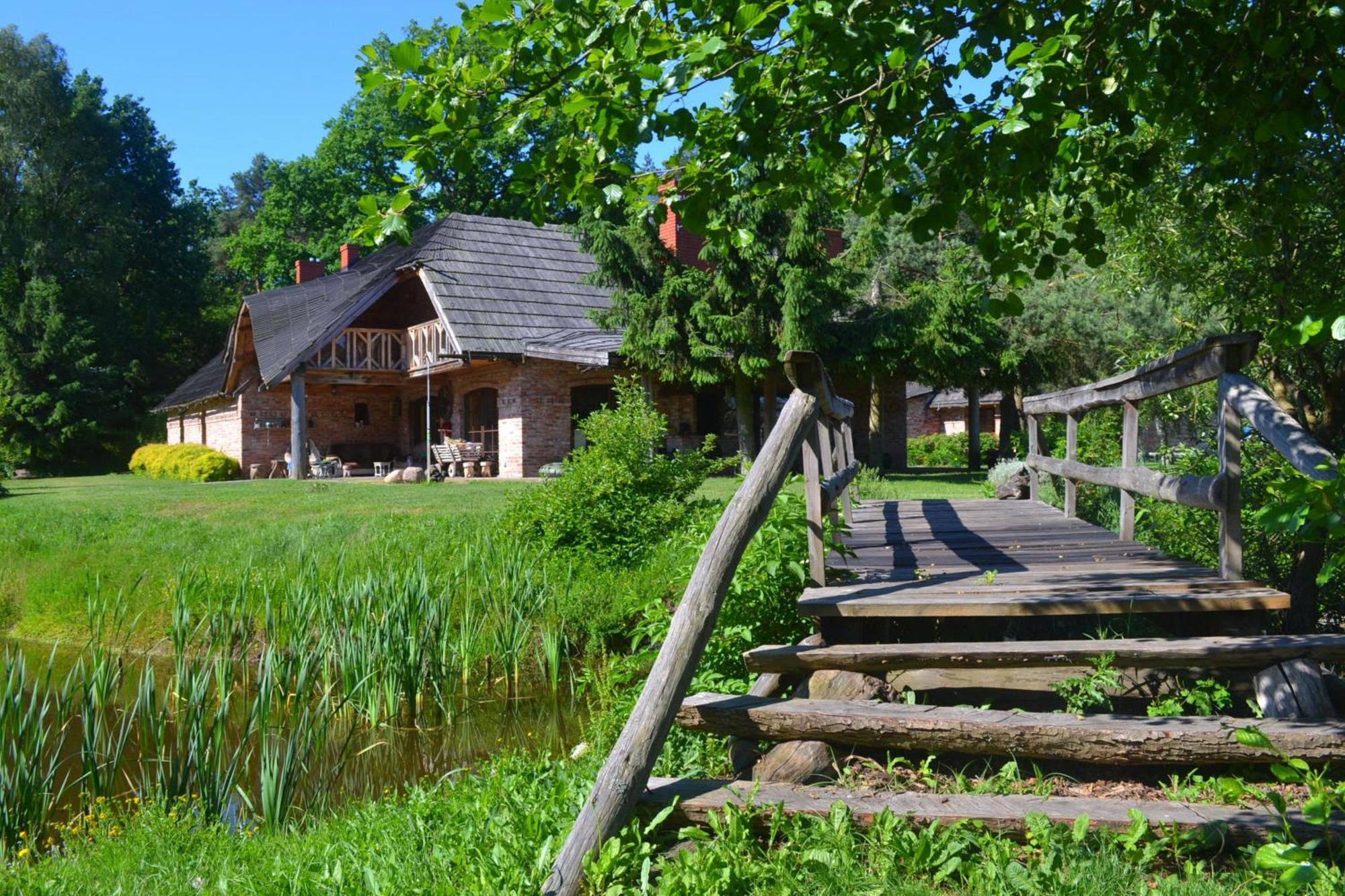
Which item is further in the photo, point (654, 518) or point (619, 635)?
point (654, 518)

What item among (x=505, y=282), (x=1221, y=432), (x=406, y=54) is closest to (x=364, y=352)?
(x=505, y=282)

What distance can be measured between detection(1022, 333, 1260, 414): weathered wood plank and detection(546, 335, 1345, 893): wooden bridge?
0.01 metres

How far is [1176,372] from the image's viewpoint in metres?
4.87

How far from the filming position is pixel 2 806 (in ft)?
14.3

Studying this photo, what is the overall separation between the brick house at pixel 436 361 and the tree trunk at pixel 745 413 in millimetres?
2551

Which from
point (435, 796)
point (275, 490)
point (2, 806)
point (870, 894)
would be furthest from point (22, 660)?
point (275, 490)

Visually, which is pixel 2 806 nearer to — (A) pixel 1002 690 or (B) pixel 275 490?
(A) pixel 1002 690

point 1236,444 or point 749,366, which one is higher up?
point 749,366

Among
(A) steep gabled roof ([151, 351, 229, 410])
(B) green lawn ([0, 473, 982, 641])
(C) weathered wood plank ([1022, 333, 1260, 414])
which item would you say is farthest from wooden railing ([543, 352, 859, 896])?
(A) steep gabled roof ([151, 351, 229, 410])

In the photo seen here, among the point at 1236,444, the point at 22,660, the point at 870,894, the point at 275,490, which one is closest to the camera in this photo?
the point at 870,894

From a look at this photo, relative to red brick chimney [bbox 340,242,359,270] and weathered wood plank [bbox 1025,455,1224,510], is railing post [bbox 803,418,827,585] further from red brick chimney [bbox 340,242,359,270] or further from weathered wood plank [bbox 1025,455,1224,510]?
red brick chimney [bbox 340,242,359,270]

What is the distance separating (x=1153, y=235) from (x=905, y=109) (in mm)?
4272

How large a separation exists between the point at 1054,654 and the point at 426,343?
2218 centimetres

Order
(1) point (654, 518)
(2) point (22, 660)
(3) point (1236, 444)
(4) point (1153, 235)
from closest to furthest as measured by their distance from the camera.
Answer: (3) point (1236, 444)
(2) point (22, 660)
(4) point (1153, 235)
(1) point (654, 518)
